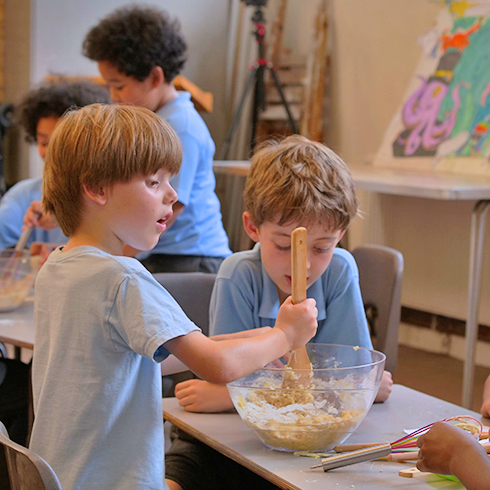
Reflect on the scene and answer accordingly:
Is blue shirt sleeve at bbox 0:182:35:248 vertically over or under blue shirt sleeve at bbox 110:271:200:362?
under

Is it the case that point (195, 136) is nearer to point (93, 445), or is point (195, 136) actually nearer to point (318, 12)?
point (93, 445)

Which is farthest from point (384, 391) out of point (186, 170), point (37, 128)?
point (37, 128)

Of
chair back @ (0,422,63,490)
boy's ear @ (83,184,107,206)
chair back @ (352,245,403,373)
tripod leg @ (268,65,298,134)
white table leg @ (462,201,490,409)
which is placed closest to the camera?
chair back @ (0,422,63,490)

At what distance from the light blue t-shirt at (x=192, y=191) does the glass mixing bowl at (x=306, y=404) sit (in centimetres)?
112

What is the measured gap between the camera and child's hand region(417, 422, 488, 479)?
0.82 meters

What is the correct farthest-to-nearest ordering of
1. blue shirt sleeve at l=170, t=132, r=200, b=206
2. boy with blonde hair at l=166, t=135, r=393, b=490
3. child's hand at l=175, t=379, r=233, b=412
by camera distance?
blue shirt sleeve at l=170, t=132, r=200, b=206, boy with blonde hair at l=166, t=135, r=393, b=490, child's hand at l=175, t=379, r=233, b=412

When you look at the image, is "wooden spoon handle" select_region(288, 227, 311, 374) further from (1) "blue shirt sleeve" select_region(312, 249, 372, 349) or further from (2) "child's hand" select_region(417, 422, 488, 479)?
(1) "blue shirt sleeve" select_region(312, 249, 372, 349)

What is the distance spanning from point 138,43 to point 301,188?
1.04 meters

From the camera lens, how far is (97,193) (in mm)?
933

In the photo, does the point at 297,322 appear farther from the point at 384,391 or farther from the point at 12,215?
the point at 12,215

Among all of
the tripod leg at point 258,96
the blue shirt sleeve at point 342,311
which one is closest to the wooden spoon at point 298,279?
the blue shirt sleeve at point 342,311

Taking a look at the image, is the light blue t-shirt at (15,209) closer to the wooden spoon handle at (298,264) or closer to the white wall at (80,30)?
the wooden spoon handle at (298,264)

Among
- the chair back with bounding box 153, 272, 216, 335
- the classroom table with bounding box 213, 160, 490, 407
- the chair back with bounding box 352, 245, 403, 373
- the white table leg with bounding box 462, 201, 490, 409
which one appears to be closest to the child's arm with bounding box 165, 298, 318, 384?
the chair back with bounding box 153, 272, 216, 335

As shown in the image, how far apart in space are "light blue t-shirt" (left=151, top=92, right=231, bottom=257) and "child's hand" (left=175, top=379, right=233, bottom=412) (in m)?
0.97
